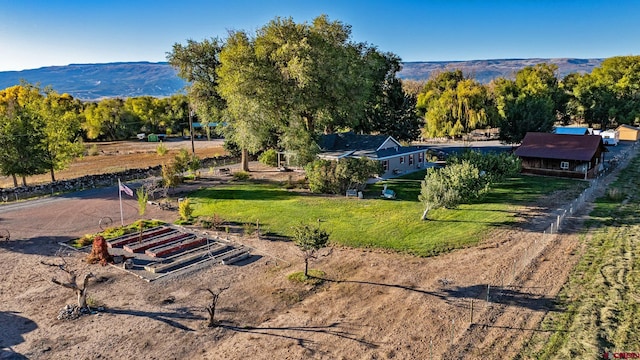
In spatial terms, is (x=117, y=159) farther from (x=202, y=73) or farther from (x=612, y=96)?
(x=612, y=96)

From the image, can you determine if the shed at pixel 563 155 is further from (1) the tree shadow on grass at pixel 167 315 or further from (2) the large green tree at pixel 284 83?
(1) the tree shadow on grass at pixel 167 315

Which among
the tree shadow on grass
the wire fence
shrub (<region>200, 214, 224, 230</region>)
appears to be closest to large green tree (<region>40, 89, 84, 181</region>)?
shrub (<region>200, 214, 224, 230</region>)

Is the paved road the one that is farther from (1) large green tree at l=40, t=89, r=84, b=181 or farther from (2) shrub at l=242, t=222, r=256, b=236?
(2) shrub at l=242, t=222, r=256, b=236

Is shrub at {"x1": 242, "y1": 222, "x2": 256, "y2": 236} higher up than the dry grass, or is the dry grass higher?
the dry grass

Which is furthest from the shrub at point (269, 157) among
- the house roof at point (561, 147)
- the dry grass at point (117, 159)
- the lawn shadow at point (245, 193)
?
the house roof at point (561, 147)

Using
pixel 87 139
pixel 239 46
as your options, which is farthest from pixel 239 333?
pixel 87 139

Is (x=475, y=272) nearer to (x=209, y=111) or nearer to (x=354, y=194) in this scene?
(x=354, y=194)
